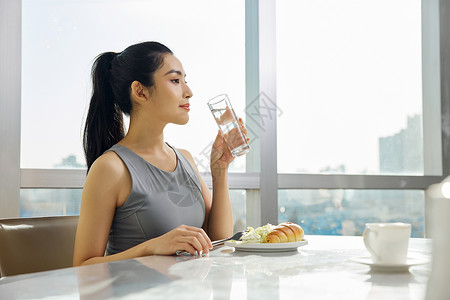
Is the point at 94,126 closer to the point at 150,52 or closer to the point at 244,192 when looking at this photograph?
the point at 150,52

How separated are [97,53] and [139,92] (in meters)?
0.74

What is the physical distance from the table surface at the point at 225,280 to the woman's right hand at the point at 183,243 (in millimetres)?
58

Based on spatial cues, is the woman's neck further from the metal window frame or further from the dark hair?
the metal window frame

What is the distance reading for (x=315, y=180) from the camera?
2.50 metres

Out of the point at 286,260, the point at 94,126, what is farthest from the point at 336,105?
the point at 286,260

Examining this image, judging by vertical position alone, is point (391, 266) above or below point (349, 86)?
below

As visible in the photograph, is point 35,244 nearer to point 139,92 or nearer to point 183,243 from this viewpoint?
point 183,243

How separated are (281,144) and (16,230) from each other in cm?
162

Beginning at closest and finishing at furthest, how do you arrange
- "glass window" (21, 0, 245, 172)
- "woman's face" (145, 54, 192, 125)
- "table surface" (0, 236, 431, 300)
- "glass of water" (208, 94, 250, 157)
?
"table surface" (0, 236, 431, 300)
"glass of water" (208, 94, 250, 157)
"woman's face" (145, 54, 192, 125)
"glass window" (21, 0, 245, 172)

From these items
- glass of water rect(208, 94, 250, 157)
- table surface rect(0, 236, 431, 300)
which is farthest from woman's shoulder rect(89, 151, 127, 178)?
table surface rect(0, 236, 431, 300)

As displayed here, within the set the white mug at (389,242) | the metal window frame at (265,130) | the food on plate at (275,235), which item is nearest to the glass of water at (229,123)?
the food on plate at (275,235)

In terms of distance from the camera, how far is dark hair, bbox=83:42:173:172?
1609 mm

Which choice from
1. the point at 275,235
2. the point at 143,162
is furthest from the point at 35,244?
the point at 275,235

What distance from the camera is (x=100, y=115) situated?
1668mm
